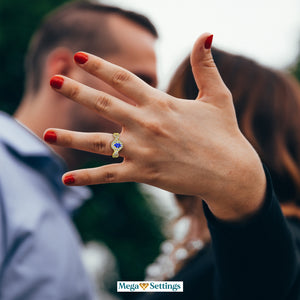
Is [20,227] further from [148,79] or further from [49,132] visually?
[148,79]

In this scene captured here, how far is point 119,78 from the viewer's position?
0.51 m

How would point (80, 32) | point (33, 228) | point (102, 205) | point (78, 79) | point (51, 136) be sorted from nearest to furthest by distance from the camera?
1. point (51, 136)
2. point (33, 228)
3. point (78, 79)
4. point (80, 32)
5. point (102, 205)

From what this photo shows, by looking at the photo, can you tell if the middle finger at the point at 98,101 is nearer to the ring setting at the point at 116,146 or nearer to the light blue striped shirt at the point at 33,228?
the ring setting at the point at 116,146

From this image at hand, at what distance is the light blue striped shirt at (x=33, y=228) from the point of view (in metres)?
0.83

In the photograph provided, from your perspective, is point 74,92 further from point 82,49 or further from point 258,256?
point 82,49

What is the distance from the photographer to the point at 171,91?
82cm

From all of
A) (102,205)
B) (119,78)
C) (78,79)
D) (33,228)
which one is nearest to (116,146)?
(119,78)

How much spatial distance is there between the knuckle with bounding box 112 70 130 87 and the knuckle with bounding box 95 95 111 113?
3 centimetres

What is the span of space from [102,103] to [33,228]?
1.66 feet

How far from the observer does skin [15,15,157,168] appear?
120cm

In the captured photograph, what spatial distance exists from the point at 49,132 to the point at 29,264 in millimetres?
500

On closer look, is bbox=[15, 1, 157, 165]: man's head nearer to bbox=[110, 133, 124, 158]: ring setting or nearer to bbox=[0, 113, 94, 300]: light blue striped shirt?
bbox=[0, 113, 94, 300]: light blue striped shirt

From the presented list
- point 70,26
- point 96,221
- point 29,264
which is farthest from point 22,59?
point 29,264

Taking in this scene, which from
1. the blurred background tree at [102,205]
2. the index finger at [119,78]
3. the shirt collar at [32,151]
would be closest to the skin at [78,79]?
the shirt collar at [32,151]
